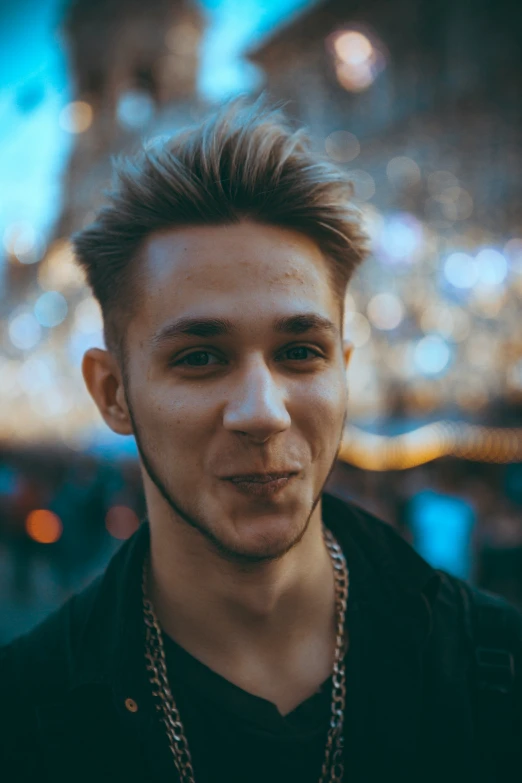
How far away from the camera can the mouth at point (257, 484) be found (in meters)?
1.27

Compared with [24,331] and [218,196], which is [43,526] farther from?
[24,331]

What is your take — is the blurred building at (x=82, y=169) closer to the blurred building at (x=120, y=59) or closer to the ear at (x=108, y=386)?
the blurred building at (x=120, y=59)

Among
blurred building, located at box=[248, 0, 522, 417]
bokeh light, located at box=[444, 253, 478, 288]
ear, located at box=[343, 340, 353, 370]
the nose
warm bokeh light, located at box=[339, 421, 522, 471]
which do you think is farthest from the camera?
bokeh light, located at box=[444, 253, 478, 288]

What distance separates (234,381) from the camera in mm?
1302

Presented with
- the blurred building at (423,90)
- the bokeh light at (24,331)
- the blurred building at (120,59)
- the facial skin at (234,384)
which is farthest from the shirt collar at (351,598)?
the blurred building at (120,59)

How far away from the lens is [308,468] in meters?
1.34

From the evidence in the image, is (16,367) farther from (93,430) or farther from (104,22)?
(104,22)

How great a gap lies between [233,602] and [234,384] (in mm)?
585

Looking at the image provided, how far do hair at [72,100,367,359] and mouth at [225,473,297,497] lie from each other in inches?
19.6

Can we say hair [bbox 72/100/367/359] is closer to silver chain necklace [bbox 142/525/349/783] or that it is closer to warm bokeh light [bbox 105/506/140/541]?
silver chain necklace [bbox 142/525/349/783]

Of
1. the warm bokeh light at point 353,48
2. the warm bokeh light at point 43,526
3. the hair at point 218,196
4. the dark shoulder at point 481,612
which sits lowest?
the warm bokeh light at point 43,526

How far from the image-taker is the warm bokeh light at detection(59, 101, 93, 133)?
2656 centimetres

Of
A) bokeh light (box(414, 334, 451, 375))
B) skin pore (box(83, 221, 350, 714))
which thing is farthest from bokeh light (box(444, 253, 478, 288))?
skin pore (box(83, 221, 350, 714))

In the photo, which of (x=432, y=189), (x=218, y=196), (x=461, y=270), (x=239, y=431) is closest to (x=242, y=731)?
(x=239, y=431)
